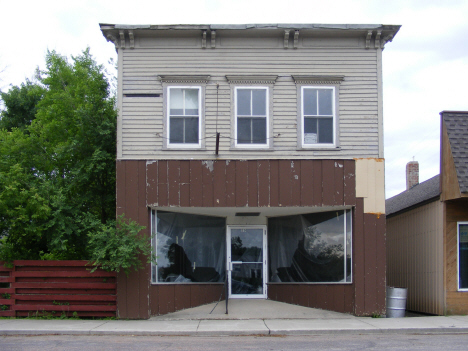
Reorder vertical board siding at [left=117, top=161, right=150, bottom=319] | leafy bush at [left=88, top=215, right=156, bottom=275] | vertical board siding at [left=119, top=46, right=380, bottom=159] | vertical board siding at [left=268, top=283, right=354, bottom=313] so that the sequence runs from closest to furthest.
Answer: leafy bush at [left=88, top=215, right=156, bottom=275] < vertical board siding at [left=117, top=161, right=150, bottom=319] < vertical board siding at [left=268, top=283, right=354, bottom=313] < vertical board siding at [left=119, top=46, right=380, bottom=159]

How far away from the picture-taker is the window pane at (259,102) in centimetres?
1330

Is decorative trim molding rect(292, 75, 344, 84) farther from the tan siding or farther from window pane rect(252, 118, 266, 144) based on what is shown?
the tan siding

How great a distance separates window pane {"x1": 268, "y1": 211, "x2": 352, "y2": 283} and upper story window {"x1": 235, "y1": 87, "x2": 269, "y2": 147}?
248 cm

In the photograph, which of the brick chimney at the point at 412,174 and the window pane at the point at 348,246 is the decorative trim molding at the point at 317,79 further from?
the brick chimney at the point at 412,174

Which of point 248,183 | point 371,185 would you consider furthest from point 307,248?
point 248,183

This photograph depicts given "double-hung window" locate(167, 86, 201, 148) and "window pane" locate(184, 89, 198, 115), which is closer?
"double-hung window" locate(167, 86, 201, 148)

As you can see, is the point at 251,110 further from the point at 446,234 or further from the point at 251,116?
the point at 446,234

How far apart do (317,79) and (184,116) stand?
3.53 meters

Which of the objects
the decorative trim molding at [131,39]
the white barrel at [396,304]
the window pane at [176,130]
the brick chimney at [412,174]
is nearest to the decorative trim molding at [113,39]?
the decorative trim molding at [131,39]

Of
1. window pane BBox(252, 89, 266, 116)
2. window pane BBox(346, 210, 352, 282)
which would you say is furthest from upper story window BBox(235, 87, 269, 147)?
window pane BBox(346, 210, 352, 282)

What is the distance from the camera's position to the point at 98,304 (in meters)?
12.6

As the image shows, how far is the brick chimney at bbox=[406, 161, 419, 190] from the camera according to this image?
23.0m

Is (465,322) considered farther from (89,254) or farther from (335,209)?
(89,254)

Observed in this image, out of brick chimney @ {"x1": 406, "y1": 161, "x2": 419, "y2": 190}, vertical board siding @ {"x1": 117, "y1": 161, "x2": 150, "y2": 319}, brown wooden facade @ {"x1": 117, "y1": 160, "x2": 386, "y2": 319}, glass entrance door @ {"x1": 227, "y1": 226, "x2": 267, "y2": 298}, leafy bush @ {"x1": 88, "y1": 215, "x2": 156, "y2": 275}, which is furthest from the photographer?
brick chimney @ {"x1": 406, "y1": 161, "x2": 419, "y2": 190}
